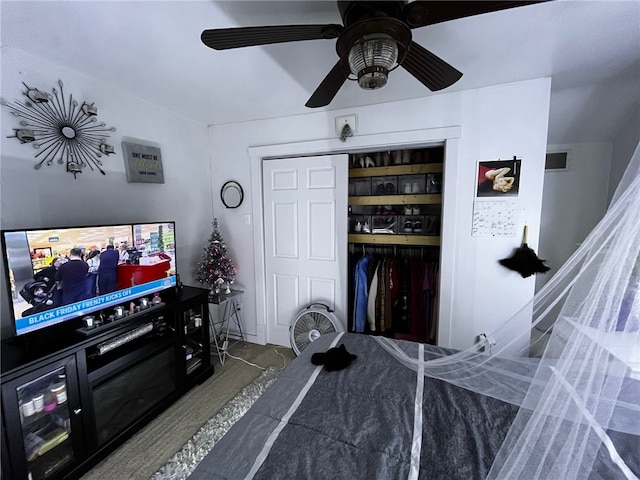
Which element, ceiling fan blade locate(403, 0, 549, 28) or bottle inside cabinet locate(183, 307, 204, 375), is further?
bottle inside cabinet locate(183, 307, 204, 375)

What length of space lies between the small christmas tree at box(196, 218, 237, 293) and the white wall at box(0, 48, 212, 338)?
234 millimetres

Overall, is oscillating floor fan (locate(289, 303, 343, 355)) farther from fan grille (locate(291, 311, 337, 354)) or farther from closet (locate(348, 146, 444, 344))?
closet (locate(348, 146, 444, 344))

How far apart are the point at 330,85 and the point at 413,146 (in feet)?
3.84

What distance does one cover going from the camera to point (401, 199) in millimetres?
2473

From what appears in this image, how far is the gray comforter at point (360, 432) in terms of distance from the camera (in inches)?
33.8

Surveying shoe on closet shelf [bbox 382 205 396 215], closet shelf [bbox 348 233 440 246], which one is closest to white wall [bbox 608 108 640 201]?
closet shelf [bbox 348 233 440 246]

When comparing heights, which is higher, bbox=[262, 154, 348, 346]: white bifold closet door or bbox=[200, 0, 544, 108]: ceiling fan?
bbox=[200, 0, 544, 108]: ceiling fan

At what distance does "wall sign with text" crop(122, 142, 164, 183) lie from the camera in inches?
80.0

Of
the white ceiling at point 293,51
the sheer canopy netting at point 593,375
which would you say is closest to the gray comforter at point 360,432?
the sheer canopy netting at point 593,375

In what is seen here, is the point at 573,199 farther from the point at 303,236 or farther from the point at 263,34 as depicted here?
the point at 263,34

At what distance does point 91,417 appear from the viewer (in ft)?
4.84

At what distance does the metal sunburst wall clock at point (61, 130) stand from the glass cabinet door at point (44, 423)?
1.22 m

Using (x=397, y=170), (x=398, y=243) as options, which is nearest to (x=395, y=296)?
(x=398, y=243)

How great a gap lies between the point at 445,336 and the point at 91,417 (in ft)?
7.97
